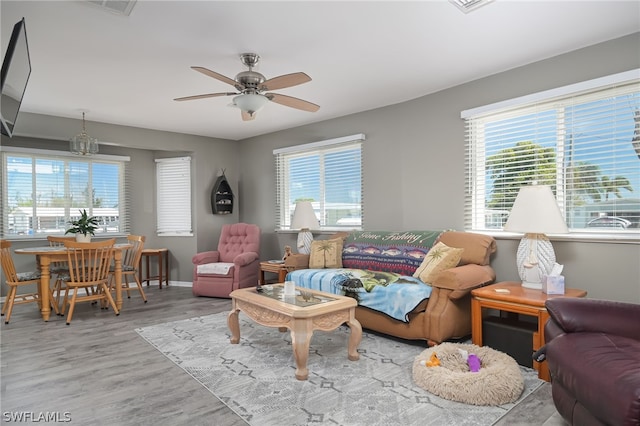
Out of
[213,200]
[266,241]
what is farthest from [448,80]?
[213,200]

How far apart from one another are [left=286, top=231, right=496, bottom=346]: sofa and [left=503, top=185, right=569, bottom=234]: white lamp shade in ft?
1.80

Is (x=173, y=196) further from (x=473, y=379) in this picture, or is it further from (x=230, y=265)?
(x=473, y=379)

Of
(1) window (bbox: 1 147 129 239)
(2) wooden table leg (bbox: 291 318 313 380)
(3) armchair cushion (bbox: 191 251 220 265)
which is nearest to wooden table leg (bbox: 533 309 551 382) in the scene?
(2) wooden table leg (bbox: 291 318 313 380)

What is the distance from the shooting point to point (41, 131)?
15.6 ft

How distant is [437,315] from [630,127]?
81.2 inches

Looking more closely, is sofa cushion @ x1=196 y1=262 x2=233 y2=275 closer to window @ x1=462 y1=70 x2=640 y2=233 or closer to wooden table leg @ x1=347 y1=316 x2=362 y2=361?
wooden table leg @ x1=347 y1=316 x2=362 y2=361

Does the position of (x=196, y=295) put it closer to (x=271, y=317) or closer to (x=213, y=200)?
(x=213, y=200)

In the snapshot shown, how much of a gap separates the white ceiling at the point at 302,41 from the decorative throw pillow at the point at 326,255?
172 centimetres

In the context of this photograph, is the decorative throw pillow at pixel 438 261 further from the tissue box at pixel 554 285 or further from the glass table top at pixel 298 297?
the glass table top at pixel 298 297

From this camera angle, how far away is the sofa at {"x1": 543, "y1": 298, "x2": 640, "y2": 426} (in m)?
1.43

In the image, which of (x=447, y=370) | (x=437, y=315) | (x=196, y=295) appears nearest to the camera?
(x=447, y=370)

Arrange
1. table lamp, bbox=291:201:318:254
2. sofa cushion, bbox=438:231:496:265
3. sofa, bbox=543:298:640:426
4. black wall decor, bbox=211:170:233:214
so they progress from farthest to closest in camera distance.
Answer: black wall decor, bbox=211:170:233:214
table lamp, bbox=291:201:318:254
sofa cushion, bbox=438:231:496:265
sofa, bbox=543:298:640:426

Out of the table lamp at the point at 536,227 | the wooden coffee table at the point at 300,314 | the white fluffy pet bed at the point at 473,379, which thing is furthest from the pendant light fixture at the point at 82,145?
the table lamp at the point at 536,227

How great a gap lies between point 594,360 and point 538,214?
1.46 m
